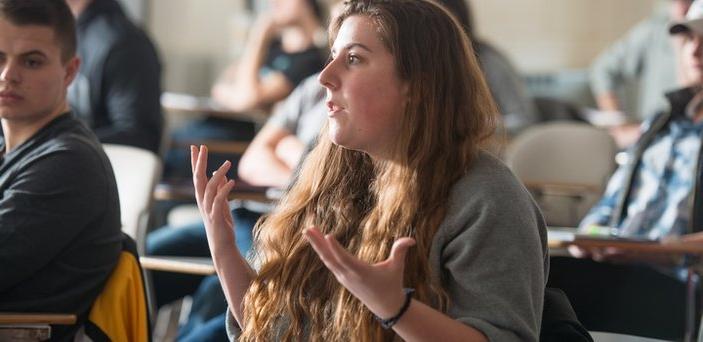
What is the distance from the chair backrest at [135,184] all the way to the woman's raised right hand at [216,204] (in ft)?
2.82

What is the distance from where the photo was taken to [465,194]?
1604 millimetres

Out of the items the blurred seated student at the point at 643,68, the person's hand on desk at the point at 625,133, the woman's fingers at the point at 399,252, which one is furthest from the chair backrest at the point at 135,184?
the blurred seated student at the point at 643,68

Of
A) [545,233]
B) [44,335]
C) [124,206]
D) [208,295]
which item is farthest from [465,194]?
[208,295]

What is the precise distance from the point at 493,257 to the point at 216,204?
45 centimetres

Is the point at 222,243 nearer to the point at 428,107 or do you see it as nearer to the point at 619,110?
the point at 428,107

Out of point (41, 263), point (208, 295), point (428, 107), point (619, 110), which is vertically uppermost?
point (428, 107)

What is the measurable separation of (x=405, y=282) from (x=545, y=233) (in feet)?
0.76

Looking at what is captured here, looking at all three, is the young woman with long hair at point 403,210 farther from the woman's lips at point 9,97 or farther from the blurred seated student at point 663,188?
the blurred seated student at point 663,188

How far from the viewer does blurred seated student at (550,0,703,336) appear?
284 cm

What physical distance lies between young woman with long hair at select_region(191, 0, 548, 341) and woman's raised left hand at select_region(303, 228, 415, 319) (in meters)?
0.02

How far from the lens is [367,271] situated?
139cm

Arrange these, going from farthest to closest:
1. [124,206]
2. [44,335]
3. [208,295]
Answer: [208,295]
[124,206]
[44,335]

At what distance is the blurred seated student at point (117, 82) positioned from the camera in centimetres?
364

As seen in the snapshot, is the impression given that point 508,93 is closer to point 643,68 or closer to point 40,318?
point 643,68
